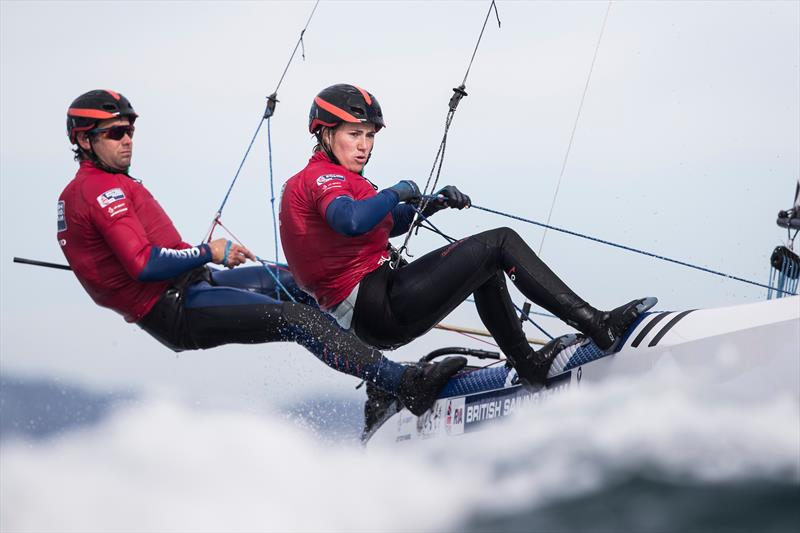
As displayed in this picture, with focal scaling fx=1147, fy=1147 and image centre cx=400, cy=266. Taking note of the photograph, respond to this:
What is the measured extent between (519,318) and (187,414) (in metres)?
2.81

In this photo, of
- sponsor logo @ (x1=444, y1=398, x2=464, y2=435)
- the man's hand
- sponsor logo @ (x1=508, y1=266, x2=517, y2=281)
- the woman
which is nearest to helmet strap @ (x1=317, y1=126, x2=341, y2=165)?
the woman

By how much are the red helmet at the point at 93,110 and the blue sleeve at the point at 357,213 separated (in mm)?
1257

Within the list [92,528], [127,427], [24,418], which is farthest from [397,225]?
[24,418]

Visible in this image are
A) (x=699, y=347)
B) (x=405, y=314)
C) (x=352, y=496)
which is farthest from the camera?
(x=352, y=496)

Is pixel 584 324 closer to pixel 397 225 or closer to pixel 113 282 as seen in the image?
pixel 397 225

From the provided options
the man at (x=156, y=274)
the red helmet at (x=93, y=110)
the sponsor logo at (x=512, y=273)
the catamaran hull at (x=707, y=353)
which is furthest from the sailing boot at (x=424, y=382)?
the red helmet at (x=93, y=110)

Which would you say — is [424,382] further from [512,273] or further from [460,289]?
[512,273]

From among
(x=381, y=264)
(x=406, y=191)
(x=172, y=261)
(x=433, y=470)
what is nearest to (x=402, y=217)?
(x=381, y=264)

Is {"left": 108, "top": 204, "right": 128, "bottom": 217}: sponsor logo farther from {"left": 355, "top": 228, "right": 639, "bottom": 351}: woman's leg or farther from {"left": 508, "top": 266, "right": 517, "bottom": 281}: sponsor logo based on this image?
{"left": 508, "top": 266, "right": 517, "bottom": 281}: sponsor logo

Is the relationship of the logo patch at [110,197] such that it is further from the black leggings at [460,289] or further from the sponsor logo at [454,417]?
the sponsor logo at [454,417]

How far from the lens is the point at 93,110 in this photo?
479 cm

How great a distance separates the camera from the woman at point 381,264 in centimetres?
405

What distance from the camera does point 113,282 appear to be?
4.75 meters

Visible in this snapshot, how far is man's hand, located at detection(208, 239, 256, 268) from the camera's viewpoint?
4727 millimetres
